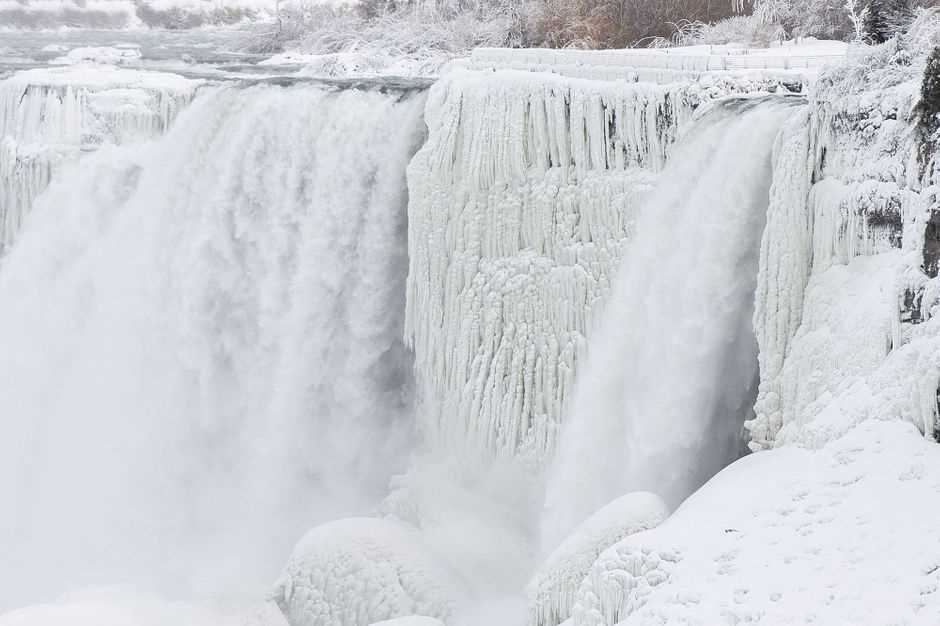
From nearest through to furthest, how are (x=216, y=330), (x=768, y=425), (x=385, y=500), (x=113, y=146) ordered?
(x=768, y=425), (x=385, y=500), (x=216, y=330), (x=113, y=146)

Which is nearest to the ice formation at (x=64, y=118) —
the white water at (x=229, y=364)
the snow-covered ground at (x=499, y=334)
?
the snow-covered ground at (x=499, y=334)

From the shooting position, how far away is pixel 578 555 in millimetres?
7676

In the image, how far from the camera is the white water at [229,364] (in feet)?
41.2

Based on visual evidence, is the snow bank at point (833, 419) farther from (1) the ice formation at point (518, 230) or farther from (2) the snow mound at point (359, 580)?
(2) the snow mound at point (359, 580)

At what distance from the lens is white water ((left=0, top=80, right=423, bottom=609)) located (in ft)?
41.2

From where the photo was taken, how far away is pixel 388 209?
40.8ft

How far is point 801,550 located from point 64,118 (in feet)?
43.1

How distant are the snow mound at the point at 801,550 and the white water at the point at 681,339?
1.76m

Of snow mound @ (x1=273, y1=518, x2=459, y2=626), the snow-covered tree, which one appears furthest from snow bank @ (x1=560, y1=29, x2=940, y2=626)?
snow mound @ (x1=273, y1=518, x2=459, y2=626)

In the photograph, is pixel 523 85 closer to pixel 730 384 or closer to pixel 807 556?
pixel 730 384

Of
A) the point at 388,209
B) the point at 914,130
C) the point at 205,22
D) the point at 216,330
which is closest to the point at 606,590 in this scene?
the point at 914,130

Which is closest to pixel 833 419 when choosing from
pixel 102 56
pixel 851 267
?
pixel 851 267

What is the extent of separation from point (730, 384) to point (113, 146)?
33.4 feet

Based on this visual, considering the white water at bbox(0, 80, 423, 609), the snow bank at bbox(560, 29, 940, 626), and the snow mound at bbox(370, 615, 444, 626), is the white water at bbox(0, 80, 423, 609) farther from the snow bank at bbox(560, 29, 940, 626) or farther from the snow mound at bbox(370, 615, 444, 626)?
the snow bank at bbox(560, 29, 940, 626)
